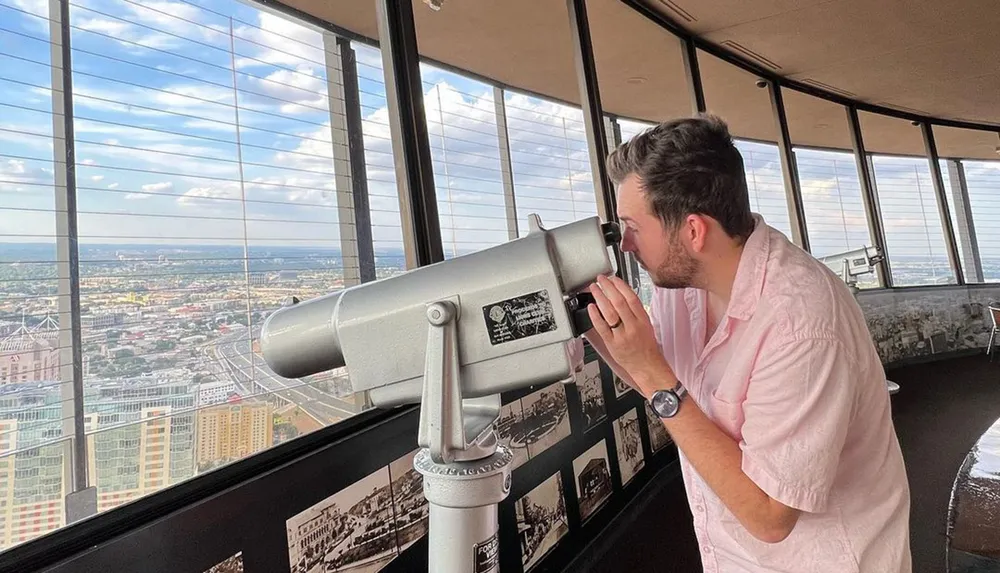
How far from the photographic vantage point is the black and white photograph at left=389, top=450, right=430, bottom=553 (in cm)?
127

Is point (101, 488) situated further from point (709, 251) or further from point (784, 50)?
point (784, 50)

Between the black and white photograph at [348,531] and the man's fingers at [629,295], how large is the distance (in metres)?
0.81

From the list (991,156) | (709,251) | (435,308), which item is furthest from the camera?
(991,156)

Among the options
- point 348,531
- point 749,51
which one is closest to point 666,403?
point 348,531

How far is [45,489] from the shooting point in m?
0.81

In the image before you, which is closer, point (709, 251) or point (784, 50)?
point (709, 251)

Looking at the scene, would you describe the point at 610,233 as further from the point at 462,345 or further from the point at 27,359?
the point at 27,359

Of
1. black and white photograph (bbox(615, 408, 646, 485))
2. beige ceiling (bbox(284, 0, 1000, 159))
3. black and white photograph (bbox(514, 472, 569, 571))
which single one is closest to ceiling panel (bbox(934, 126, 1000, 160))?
beige ceiling (bbox(284, 0, 1000, 159))

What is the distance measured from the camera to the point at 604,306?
2.35 ft

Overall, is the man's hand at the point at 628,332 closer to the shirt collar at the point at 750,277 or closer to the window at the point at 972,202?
the shirt collar at the point at 750,277

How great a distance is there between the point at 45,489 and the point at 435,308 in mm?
742

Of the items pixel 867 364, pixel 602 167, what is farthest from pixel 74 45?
pixel 602 167

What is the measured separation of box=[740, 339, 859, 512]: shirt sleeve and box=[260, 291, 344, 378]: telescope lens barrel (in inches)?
24.9

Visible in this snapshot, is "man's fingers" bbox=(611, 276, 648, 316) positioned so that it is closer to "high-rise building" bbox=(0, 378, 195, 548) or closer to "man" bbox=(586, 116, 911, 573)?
"man" bbox=(586, 116, 911, 573)
